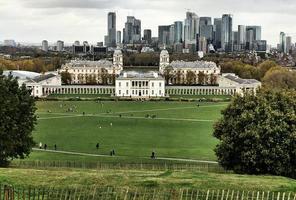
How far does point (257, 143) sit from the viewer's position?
1179 inches

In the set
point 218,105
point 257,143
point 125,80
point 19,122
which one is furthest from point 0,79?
point 125,80

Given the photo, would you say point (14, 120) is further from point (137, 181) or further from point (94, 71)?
point (94, 71)

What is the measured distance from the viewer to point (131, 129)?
57.0m

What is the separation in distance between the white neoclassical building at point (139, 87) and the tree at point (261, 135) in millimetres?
77159

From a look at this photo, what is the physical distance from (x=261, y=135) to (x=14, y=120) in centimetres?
1331

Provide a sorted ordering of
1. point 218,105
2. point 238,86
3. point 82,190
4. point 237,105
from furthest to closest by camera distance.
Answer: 1. point 238,86
2. point 218,105
3. point 237,105
4. point 82,190

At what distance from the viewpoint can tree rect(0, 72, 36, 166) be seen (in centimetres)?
3150

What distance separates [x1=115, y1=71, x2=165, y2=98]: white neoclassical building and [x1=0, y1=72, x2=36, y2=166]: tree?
247 feet

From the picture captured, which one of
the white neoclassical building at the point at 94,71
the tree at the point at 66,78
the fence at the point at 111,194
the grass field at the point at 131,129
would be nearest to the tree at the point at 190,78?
the white neoclassical building at the point at 94,71

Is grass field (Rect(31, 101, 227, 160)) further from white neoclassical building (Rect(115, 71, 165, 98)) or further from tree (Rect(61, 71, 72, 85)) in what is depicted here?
tree (Rect(61, 71, 72, 85))

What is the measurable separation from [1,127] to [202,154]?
53.8ft

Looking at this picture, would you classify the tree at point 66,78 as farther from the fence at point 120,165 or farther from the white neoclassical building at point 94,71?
the fence at point 120,165

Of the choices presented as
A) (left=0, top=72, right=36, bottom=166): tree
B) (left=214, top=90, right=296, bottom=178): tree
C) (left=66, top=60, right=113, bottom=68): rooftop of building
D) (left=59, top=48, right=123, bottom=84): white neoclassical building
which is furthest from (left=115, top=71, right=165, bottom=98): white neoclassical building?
(left=214, top=90, right=296, bottom=178): tree

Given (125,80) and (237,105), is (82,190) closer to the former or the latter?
(237,105)
